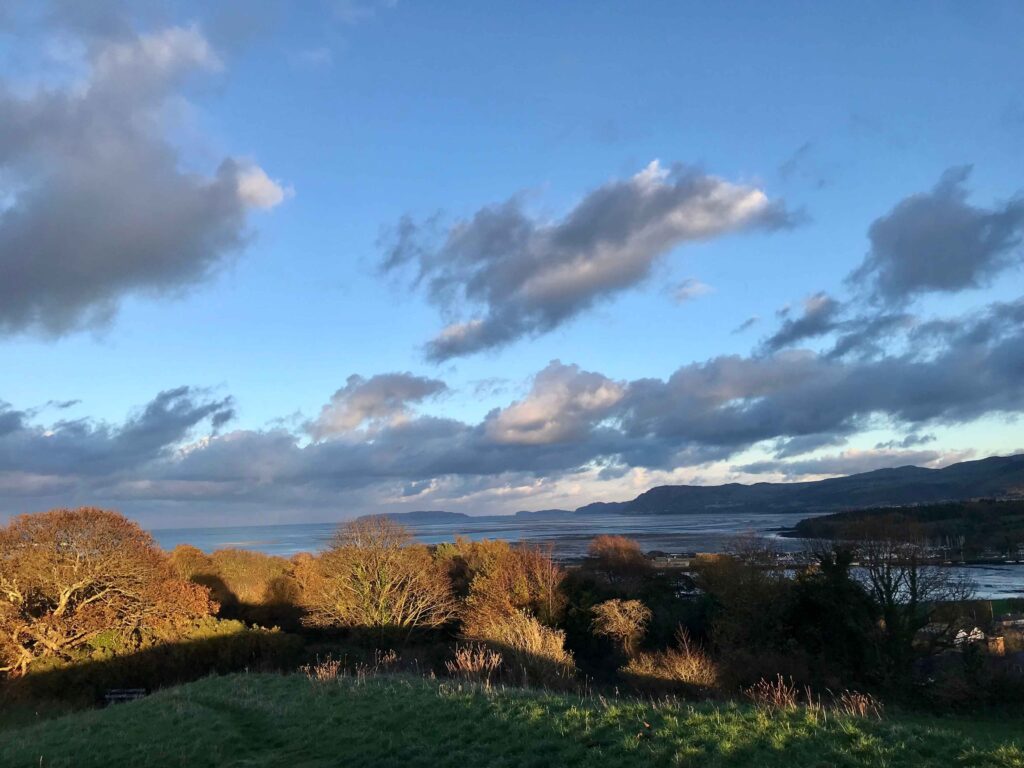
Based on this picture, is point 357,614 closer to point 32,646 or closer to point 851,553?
point 32,646

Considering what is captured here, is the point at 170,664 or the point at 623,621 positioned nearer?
the point at 170,664

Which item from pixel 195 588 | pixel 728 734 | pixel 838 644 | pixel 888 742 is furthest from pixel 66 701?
pixel 838 644

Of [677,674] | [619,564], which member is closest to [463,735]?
[677,674]

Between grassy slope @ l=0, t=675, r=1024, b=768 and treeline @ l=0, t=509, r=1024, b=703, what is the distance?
8.21 metres

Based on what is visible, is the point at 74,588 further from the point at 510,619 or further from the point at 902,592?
the point at 902,592

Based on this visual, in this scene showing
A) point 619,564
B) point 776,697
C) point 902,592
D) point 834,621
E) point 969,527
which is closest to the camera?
point 776,697

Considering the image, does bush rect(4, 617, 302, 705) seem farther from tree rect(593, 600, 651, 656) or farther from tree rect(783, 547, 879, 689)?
tree rect(783, 547, 879, 689)

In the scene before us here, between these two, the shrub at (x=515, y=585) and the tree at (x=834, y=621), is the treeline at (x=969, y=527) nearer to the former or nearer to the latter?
the shrub at (x=515, y=585)

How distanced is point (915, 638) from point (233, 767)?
35802 millimetres

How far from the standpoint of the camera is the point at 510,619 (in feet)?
96.7

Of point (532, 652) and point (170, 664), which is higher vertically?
point (532, 652)

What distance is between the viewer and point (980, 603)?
4366cm

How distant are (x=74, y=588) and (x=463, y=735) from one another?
27.6 metres

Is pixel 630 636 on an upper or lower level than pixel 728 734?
lower
